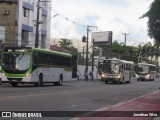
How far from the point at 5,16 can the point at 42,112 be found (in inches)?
1714

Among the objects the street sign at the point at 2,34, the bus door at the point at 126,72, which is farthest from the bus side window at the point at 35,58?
the bus door at the point at 126,72

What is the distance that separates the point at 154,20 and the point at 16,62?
1446cm

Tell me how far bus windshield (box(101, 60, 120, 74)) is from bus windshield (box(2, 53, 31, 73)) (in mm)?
21198

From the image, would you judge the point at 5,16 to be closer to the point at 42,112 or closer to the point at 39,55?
the point at 39,55

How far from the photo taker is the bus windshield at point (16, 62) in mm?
35156

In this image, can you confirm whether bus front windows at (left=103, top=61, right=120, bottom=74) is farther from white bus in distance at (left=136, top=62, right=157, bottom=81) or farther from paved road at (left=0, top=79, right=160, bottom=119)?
white bus in distance at (left=136, top=62, right=157, bottom=81)

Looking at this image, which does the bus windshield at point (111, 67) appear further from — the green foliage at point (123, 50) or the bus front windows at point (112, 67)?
the green foliage at point (123, 50)

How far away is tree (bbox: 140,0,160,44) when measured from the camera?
23391mm

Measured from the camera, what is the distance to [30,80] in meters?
35.4

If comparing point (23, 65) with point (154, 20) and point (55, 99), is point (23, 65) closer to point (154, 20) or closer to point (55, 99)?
point (55, 99)

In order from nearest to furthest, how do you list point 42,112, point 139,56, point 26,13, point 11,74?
point 42,112 → point 11,74 → point 26,13 → point 139,56

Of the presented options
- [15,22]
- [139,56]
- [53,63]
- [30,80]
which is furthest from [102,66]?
[139,56]

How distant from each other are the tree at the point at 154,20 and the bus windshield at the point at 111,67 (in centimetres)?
2938

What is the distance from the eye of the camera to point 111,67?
55.4 metres
